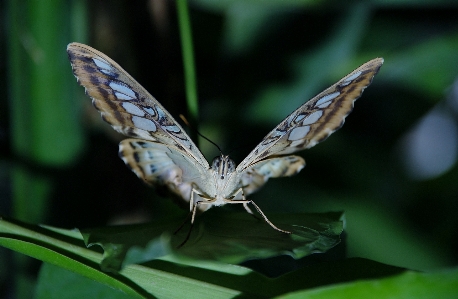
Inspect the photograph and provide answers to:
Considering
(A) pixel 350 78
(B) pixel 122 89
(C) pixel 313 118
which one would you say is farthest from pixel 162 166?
(A) pixel 350 78

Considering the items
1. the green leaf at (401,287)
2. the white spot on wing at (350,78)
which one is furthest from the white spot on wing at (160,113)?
the green leaf at (401,287)

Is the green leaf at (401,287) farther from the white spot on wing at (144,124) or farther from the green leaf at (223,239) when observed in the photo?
the white spot on wing at (144,124)

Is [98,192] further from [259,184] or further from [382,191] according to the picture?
[382,191]

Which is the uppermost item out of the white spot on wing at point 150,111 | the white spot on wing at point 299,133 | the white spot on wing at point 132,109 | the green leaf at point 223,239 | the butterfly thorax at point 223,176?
the white spot on wing at point 132,109

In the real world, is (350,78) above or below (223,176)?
above

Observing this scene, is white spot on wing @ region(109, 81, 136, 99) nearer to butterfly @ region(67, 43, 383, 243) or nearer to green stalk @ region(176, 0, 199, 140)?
butterfly @ region(67, 43, 383, 243)

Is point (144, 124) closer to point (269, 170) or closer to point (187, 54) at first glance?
point (187, 54)
